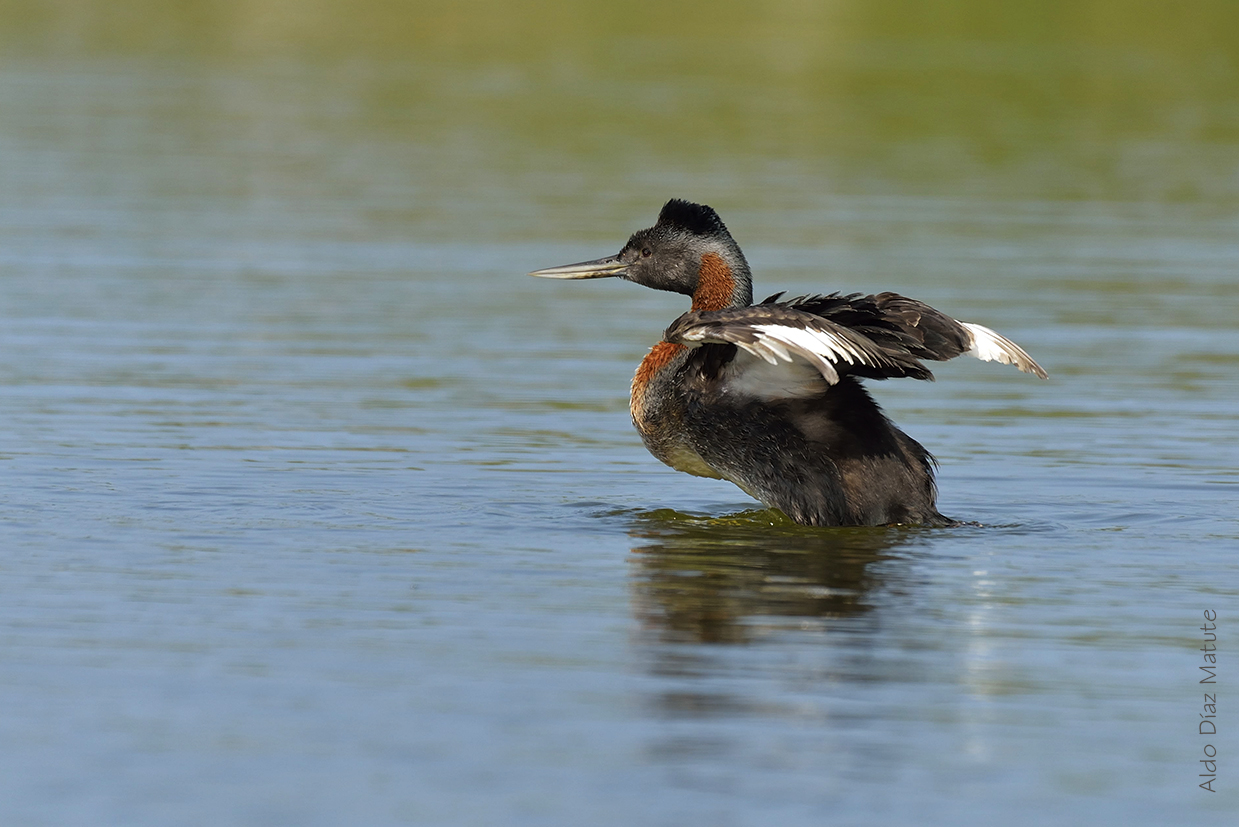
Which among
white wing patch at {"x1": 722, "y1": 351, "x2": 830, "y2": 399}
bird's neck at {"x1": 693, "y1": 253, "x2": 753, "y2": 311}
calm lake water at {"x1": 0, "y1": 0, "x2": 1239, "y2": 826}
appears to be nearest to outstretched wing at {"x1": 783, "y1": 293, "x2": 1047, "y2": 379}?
white wing patch at {"x1": 722, "y1": 351, "x2": 830, "y2": 399}

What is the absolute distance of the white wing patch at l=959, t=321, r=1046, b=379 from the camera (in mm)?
9372

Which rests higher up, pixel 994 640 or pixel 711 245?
pixel 711 245

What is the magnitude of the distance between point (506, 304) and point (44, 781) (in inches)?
420

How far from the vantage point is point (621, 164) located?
24.3 m

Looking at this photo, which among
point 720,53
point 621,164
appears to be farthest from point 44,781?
point 720,53

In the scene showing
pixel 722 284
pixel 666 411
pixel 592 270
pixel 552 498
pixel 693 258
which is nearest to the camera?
pixel 666 411

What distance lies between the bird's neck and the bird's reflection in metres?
1.15

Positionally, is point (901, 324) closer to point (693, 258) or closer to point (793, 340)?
point (793, 340)

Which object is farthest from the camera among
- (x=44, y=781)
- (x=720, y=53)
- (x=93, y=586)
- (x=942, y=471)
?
(x=720, y=53)

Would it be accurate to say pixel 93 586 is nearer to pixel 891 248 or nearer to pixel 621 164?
pixel 891 248

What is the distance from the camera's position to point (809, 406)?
31.5 ft

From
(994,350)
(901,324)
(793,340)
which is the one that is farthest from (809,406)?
(793,340)

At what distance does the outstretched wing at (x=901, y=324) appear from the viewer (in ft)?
30.0

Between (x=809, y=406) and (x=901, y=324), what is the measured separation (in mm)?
658
